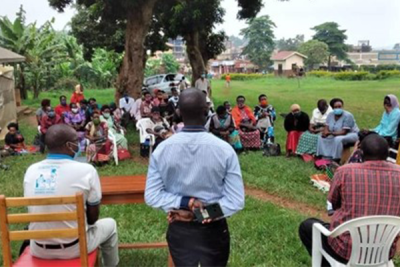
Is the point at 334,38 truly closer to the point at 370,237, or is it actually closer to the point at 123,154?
the point at 123,154

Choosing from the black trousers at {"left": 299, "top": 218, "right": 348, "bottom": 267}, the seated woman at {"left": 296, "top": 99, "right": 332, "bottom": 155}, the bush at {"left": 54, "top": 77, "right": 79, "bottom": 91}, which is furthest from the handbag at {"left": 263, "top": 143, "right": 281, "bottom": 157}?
the bush at {"left": 54, "top": 77, "right": 79, "bottom": 91}

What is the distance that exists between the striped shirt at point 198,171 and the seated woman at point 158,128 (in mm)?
6060

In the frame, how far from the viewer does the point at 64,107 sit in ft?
34.6

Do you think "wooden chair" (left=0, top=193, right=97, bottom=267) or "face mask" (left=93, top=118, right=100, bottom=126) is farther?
"face mask" (left=93, top=118, right=100, bottom=126)

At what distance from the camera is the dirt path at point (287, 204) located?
5.73m

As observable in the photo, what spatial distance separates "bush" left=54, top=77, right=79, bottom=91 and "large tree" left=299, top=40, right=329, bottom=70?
126 ft

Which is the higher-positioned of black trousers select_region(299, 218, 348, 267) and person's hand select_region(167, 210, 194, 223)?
person's hand select_region(167, 210, 194, 223)

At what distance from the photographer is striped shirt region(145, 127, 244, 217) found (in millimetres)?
2410

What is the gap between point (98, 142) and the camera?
856cm

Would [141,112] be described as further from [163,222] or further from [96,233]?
[96,233]

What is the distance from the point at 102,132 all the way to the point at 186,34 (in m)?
9.39

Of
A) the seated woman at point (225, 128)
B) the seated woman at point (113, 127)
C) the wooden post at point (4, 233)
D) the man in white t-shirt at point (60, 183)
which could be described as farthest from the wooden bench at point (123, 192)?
the seated woman at point (225, 128)

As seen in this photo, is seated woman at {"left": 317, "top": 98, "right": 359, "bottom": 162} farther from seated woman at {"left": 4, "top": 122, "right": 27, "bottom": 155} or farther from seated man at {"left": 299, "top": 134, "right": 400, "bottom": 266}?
seated woman at {"left": 4, "top": 122, "right": 27, "bottom": 155}

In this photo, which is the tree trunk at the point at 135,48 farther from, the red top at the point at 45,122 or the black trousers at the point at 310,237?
the black trousers at the point at 310,237
